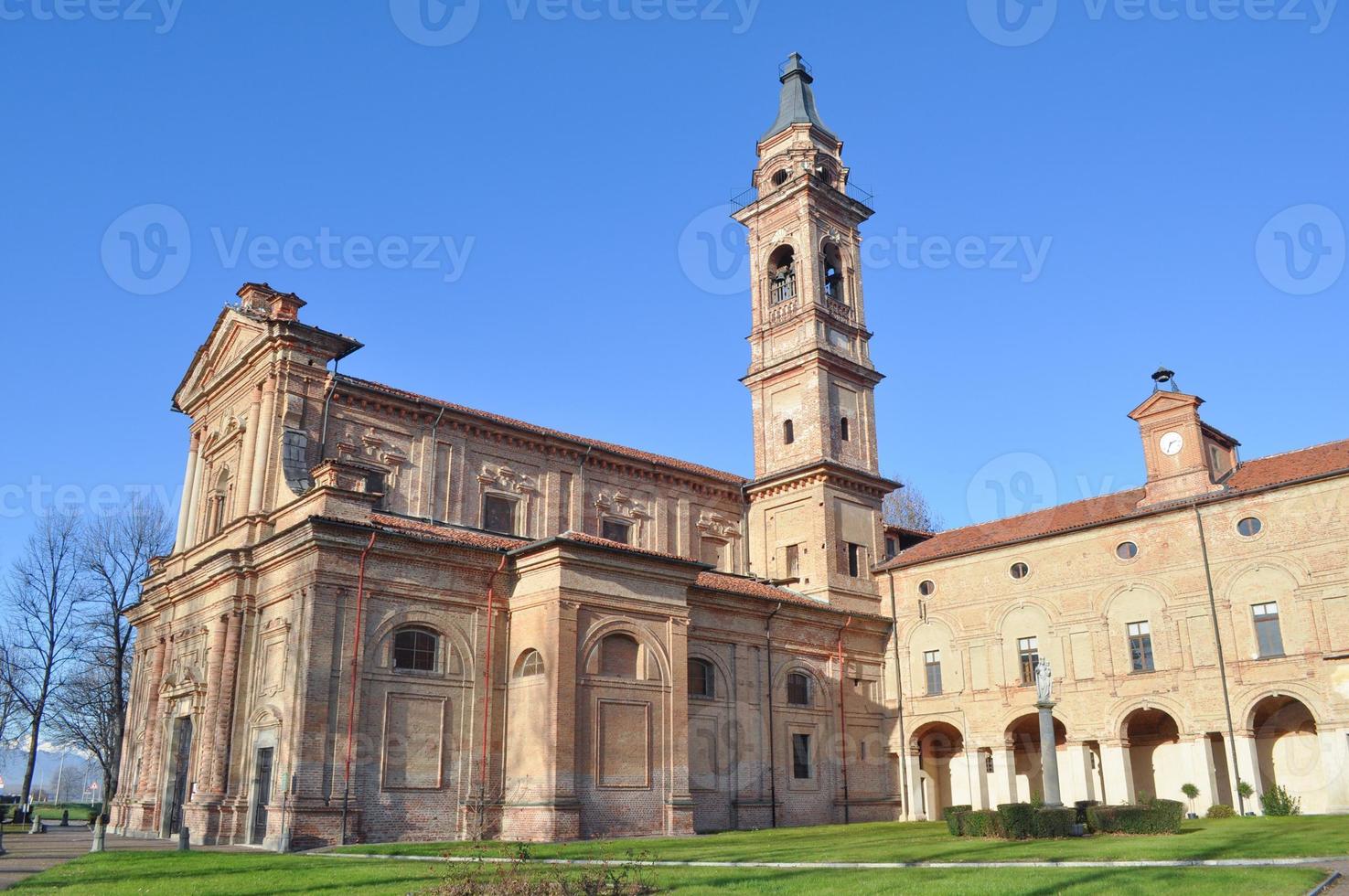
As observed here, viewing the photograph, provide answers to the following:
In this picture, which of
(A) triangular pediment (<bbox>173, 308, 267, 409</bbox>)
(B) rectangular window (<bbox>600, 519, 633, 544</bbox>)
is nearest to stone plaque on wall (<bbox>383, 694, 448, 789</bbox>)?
(B) rectangular window (<bbox>600, 519, 633, 544</bbox>)

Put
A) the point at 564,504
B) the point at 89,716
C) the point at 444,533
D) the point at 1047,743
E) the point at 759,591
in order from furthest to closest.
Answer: the point at 89,716, the point at 759,591, the point at 564,504, the point at 444,533, the point at 1047,743

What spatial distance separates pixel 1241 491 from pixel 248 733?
95.7 feet

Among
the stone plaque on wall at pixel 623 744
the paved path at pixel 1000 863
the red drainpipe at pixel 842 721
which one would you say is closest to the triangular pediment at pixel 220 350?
the stone plaque on wall at pixel 623 744

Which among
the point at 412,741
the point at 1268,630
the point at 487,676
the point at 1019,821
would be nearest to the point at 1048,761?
the point at 1019,821

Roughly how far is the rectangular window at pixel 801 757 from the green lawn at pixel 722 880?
17835 mm

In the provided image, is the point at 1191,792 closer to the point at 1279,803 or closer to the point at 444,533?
the point at 1279,803

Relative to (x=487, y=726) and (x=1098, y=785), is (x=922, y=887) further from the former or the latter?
(x=1098, y=785)

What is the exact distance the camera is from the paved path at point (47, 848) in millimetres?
20062

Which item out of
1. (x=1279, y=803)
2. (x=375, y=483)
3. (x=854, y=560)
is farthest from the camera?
(x=854, y=560)

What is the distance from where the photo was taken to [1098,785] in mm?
33531

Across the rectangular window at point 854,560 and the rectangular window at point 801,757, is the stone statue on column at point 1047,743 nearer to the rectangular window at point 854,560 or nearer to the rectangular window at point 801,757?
the rectangular window at point 801,757

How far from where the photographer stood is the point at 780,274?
1697 inches

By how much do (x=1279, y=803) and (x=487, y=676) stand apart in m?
22.2

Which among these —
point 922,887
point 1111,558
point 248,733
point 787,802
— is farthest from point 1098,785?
point 248,733
